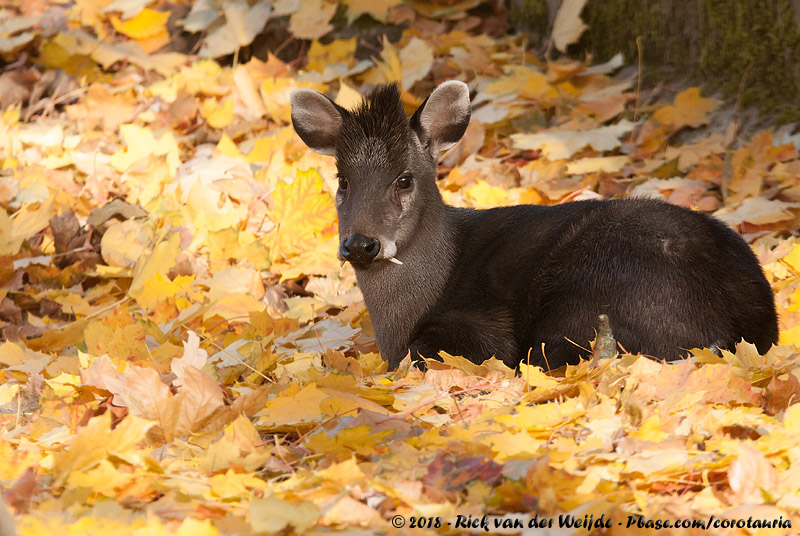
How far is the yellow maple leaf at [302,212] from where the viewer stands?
20.2ft

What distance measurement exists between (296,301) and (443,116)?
1.46 m

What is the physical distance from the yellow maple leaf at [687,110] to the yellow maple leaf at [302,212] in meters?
2.72

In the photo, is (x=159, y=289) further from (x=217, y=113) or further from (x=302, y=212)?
(x=217, y=113)

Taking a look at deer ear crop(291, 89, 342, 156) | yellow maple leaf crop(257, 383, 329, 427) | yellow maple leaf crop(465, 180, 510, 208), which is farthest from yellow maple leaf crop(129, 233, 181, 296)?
yellow maple leaf crop(257, 383, 329, 427)

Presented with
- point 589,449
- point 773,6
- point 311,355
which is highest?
point 773,6

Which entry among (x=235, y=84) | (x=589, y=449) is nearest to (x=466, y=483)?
(x=589, y=449)

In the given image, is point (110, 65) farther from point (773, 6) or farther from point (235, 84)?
point (773, 6)

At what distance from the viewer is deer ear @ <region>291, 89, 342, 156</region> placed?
495 centimetres

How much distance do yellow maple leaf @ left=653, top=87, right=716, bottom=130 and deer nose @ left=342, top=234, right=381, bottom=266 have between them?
3438mm

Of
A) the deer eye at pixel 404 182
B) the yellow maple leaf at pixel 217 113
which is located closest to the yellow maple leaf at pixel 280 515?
the deer eye at pixel 404 182

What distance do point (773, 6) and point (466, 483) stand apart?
5.19m

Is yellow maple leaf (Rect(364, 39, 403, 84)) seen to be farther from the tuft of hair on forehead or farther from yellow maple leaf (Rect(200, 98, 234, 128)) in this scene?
the tuft of hair on forehead

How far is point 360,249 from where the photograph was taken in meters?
4.43

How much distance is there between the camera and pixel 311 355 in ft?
14.5
